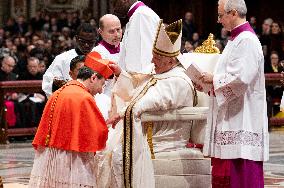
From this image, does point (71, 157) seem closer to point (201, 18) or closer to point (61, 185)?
point (61, 185)

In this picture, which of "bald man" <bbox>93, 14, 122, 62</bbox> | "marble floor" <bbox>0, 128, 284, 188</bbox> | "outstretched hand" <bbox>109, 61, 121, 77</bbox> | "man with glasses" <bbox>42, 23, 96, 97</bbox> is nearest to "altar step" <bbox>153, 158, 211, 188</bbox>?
"outstretched hand" <bbox>109, 61, 121, 77</bbox>

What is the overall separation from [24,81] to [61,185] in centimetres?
770

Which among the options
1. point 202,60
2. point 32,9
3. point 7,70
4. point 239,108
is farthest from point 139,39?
point 32,9

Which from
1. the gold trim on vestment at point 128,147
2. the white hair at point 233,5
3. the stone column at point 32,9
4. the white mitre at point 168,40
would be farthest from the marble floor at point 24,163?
the stone column at point 32,9

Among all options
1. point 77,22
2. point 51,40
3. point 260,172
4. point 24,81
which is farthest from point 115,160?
point 77,22

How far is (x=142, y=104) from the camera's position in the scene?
25.9 feet

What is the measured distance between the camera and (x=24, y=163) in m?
12.3

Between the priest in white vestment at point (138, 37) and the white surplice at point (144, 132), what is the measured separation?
2.74 feet

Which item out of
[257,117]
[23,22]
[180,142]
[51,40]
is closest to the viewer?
[257,117]

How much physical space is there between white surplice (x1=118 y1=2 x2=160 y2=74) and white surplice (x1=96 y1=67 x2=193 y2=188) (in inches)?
32.9

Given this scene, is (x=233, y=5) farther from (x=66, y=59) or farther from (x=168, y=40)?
(x=66, y=59)

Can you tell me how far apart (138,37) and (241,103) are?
1.98m

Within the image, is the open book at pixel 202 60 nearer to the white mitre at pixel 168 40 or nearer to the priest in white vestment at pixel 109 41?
the white mitre at pixel 168 40

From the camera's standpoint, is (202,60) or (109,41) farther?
(109,41)
